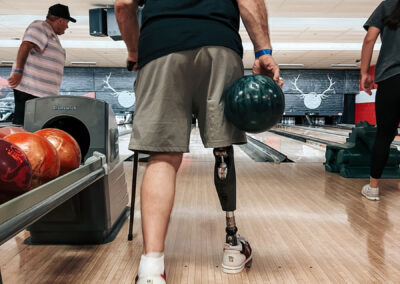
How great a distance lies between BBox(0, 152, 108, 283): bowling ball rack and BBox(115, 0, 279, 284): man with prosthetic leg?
0.58ft

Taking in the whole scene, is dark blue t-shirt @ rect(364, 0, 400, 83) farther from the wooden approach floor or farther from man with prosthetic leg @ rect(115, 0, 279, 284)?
man with prosthetic leg @ rect(115, 0, 279, 284)

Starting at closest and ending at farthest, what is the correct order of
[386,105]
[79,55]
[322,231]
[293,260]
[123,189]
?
[293,260] < [322,231] < [123,189] < [386,105] < [79,55]

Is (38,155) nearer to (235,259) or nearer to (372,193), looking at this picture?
(235,259)

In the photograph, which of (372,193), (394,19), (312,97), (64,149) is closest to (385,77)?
(394,19)

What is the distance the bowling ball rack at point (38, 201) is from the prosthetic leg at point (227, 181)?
0.36m

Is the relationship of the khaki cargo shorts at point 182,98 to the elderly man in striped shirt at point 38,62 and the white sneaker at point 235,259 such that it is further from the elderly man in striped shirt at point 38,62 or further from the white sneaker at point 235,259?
the elderly man in striped shirt at point 38,62

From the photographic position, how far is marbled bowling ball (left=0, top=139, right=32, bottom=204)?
620 millimetres

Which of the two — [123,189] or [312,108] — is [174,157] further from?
[312,108]

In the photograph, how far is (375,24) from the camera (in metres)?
1.68

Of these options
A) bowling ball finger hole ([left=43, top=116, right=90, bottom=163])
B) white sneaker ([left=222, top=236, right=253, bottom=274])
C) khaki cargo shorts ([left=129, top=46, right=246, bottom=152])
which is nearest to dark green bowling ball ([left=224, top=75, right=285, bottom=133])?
khaki cargo shorts ([left=129, top=46, right=246, bottom=152])

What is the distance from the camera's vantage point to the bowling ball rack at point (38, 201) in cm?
53

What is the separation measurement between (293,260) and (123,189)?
0.73m

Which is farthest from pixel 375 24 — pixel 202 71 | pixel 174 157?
pixel 174 157

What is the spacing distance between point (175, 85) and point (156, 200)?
10.8 inches
